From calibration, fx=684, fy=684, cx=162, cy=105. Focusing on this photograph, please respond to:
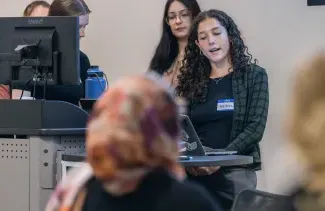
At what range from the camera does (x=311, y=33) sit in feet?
14.0

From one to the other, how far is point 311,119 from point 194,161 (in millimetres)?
1539

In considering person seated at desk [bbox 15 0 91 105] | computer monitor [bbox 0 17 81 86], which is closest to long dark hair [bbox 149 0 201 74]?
person seated at desk [bbox 15 0 91 105]

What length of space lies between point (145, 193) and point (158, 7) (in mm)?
3493

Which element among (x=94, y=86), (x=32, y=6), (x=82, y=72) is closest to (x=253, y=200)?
(x=94, y=86)

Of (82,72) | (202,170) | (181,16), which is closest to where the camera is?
(202,170)

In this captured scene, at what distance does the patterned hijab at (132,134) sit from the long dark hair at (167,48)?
274 cm

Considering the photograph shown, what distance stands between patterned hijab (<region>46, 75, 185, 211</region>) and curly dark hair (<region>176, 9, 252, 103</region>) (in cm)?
225

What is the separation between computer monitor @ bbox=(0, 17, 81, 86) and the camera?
3.17 metres

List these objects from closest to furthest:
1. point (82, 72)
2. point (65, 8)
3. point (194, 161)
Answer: point (194, 161)
point (65, 8)
point (82, 72)

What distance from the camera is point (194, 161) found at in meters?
2.75

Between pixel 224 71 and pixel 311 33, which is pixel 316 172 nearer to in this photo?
pixel 224 71

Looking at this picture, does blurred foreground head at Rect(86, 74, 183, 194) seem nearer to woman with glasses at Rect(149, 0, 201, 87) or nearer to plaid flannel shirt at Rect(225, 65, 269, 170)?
plaid flannel shirt at Rect(225, 65, 269, 170)

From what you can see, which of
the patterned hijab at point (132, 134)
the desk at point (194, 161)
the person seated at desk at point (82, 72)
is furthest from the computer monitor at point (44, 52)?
the patterned hijab at point (132, 134)

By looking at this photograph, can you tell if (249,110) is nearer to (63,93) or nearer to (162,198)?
(63,93)
